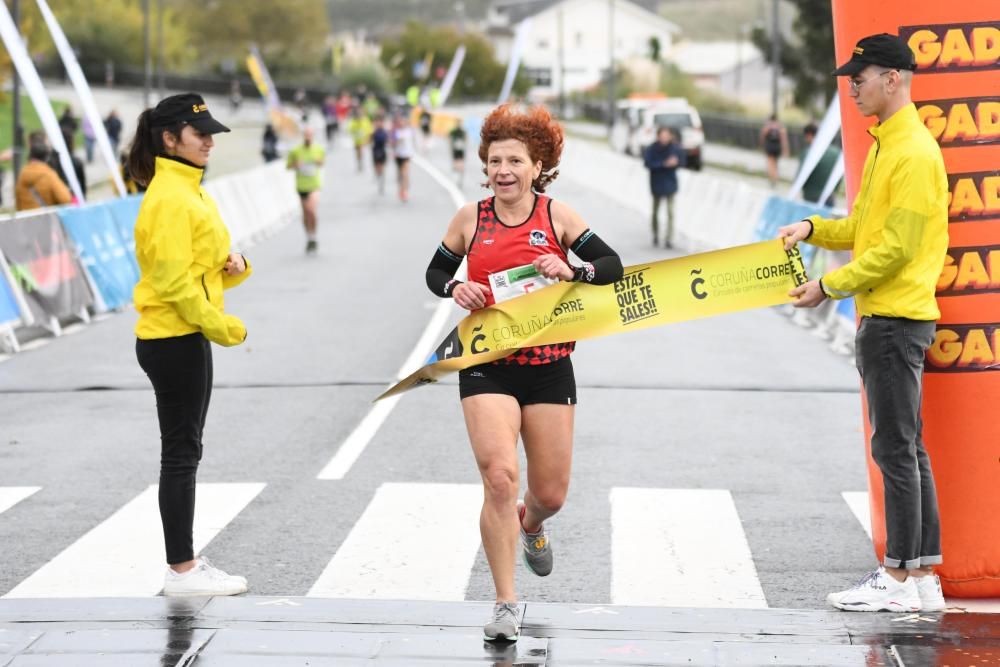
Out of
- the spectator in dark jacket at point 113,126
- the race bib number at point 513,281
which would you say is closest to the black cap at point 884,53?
the race bib number at point 513,281

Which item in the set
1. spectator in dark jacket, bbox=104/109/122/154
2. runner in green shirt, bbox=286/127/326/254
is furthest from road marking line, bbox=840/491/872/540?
spectator in dark jacket, bbox=104/109/122/154

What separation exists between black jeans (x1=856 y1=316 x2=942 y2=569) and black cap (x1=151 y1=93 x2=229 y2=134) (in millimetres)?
2697

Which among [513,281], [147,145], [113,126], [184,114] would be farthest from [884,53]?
[113,126]

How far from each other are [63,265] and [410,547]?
10.5 metres

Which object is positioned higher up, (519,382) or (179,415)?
(519,382)

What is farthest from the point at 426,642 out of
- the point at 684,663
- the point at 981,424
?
the point at 981,424

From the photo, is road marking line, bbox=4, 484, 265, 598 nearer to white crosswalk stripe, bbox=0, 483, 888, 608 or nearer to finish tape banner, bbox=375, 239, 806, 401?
white crosswalk stripe, bbox=0, 483, 888, 608

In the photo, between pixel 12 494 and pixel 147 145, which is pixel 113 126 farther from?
pixel 147 145

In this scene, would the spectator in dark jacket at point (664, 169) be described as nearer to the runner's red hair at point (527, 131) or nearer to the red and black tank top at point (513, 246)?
the runner's red hair at point (527, 131)

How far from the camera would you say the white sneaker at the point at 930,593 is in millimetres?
6238

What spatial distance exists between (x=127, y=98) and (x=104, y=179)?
6225cm

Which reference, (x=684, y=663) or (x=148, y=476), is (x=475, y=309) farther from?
(x=148, y=476)

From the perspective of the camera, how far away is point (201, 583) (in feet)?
21.4

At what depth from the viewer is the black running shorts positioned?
593 cm
